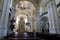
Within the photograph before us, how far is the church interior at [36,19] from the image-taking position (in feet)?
13.3

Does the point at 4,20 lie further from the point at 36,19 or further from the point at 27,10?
the point at 27,10

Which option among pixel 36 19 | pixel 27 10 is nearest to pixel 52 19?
pixel 36 19

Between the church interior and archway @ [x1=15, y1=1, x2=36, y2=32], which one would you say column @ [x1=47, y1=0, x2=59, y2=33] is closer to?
the church interior

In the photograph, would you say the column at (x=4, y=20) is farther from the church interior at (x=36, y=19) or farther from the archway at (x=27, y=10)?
the archway at (x=27, y=10)

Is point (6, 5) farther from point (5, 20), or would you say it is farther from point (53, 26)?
point (53, 26)

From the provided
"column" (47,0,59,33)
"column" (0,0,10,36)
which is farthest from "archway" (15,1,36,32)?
"column" (0,0,10,36)

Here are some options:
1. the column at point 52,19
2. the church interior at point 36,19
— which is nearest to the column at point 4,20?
the church interior at point 36,19

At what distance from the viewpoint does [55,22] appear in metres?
7.08

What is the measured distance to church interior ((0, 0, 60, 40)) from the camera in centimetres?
405

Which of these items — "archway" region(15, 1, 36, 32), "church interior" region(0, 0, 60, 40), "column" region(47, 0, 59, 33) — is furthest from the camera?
"archway" region(15, 1, 36, 32)

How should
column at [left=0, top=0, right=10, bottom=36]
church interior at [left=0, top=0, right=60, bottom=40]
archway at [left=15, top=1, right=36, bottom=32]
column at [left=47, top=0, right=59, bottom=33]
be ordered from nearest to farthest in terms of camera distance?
1. church interior at [left=0, top=0, right=60, bottom=40]
2. column at [left=0, top=0, right=10, bottom=36]
3. column at [left=47, top=0, right=59, bottom=33]
4. archway at [left=15, top=1, right=36, bottom=32]

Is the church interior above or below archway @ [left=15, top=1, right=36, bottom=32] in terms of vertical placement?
below

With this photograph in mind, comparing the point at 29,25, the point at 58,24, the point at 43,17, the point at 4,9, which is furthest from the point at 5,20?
the point at 29,25

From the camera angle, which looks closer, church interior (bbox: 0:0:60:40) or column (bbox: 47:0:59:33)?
church interior (bbox: 0:0:60:40)
